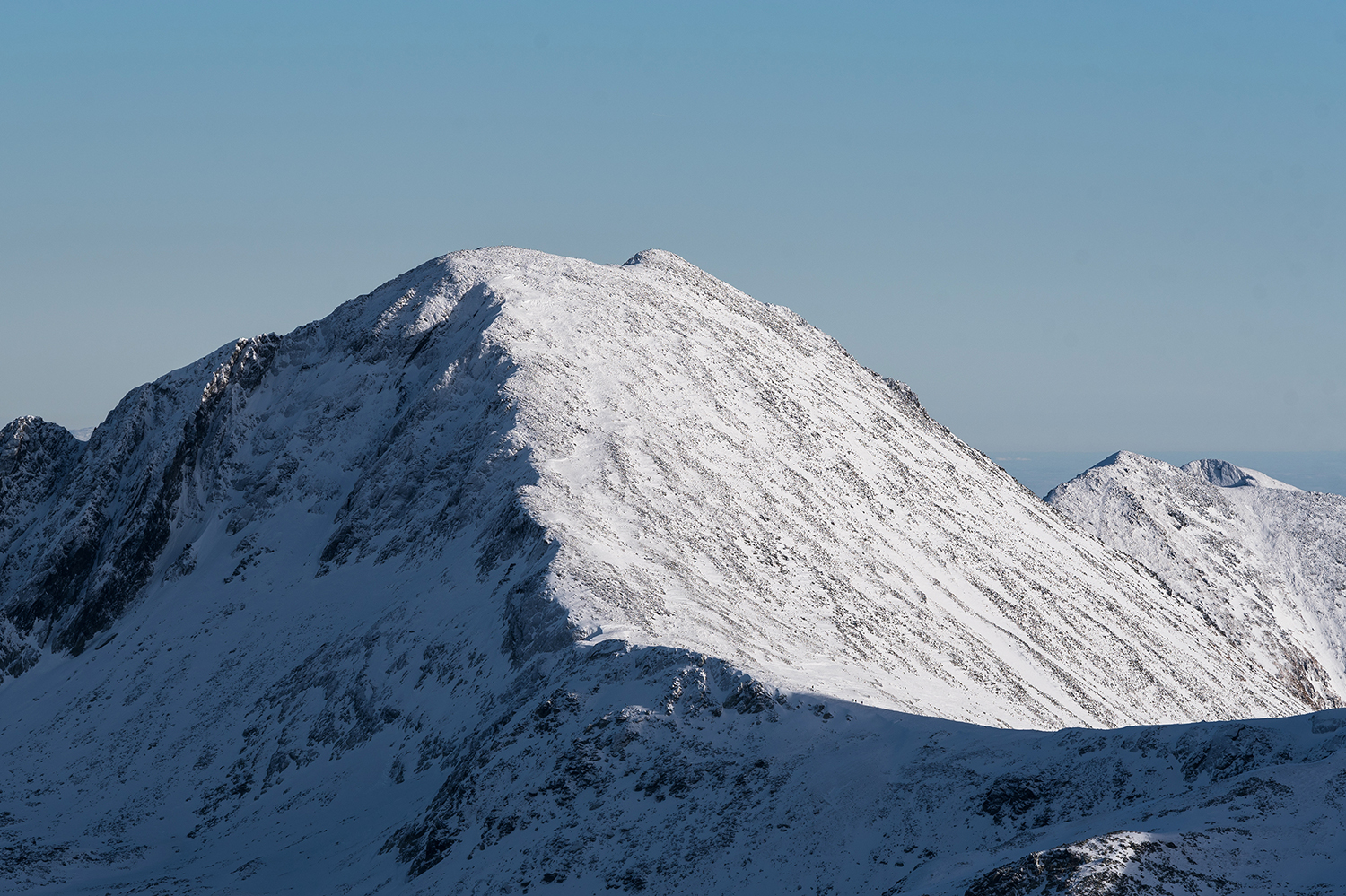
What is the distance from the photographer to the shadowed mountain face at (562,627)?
3609 cm

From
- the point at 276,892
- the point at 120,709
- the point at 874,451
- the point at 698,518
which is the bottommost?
the point at 276,892

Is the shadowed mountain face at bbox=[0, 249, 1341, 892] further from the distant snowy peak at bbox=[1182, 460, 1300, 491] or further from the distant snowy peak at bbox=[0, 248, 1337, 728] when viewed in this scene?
the distant snowy peak at bbox=[1182, 460, 1300, 491]

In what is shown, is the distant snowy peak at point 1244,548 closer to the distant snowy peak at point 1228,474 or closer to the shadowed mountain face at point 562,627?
the distant snowy peak at point 1228,474

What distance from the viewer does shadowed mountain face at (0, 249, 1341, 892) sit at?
118ft

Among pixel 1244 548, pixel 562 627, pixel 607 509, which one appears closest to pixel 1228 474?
pixel 1244 548

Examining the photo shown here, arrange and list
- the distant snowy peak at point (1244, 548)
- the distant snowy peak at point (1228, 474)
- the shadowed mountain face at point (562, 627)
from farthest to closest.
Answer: the distant snowy peak at point (1228, 474) → the distant snowy peak at point (1244, 548) → the shadowed mountain face at point (562, 627)

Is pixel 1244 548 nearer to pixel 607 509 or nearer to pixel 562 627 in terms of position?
pixel 607 509

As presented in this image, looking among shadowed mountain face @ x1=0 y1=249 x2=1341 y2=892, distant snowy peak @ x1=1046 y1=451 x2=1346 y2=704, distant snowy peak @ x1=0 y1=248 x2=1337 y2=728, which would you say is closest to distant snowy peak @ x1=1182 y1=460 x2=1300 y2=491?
distant snowy peak @ x1=1046 y1=451 x2=1346 y2=704

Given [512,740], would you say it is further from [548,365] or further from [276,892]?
[548,365]

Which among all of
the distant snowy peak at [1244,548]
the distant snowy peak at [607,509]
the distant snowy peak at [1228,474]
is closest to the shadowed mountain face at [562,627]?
the distant snowy peak at [607,509]

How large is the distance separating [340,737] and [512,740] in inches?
527

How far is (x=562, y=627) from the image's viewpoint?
46031mm

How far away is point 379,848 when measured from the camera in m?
42.1

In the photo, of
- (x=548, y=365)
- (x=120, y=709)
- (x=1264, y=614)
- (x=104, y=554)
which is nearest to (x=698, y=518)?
(x=548, y=365)
